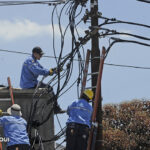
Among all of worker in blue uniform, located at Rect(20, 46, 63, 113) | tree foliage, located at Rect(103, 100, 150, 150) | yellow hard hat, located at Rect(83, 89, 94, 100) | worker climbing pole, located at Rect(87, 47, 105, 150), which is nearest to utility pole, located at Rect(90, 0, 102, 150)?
worker climbing pole, located at Rect(87, 47, 105, 150)

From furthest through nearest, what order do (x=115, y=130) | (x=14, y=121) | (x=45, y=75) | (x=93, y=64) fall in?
1. (x=115, y=130)
2. (x=45, y=75)
3. (x=93, y=64)
4. (x=14, y=121)

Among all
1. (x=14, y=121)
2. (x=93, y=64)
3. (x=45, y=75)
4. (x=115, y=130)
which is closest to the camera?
(x=14, y=121)

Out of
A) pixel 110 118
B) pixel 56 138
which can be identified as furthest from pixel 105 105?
pixel 56 138

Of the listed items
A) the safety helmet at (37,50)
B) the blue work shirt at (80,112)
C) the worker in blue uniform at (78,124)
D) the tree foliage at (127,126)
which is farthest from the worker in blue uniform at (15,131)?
the tree foliage at (127,126)

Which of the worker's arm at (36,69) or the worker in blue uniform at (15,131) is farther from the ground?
the worker's arm at (36,69)

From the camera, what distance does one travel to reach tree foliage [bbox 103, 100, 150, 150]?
26906 millimetres

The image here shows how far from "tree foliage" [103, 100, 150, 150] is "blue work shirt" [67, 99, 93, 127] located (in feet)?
50.2

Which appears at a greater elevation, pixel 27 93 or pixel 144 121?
pixel 27 93

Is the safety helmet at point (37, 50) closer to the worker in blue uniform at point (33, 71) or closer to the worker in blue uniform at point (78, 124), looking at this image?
the worker in blue uniform at point (33, 71)

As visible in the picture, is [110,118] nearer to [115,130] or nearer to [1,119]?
[115,130]

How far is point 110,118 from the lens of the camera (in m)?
28.5

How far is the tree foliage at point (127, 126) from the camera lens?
26906 mm

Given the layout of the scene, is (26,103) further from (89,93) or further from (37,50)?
(89,93)

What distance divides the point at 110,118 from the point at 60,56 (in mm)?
15022
